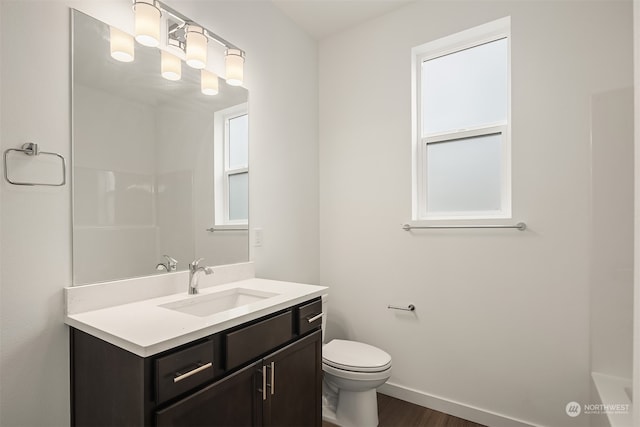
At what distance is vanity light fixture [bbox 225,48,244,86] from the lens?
5.81ft

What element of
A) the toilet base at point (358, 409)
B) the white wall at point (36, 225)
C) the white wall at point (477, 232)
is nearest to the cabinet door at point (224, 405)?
the white wall at point (36, 225)

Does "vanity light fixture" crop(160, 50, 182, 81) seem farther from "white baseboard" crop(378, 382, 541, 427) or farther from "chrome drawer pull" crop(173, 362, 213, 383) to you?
"white baseboard" crop(378, 382, 541, 427)

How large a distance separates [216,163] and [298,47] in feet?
4.04

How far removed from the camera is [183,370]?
966 mm

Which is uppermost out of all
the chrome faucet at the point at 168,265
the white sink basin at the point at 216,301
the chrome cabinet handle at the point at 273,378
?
the chrome faucet at the point at 168,265

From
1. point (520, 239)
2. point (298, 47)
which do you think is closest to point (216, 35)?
point (298, 47)

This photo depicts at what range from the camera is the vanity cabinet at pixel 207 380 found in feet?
2.99

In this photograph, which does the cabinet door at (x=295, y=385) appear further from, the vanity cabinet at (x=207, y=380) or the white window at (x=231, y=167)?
the white window at (x=231, y=167)

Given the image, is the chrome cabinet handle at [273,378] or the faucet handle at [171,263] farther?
the faucet handle at [171,263]

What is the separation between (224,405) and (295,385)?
41cm

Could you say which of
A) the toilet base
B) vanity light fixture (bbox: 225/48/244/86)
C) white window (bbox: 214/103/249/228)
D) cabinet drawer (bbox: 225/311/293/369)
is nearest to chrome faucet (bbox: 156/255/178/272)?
white window (bbox: 214/103/249/228)

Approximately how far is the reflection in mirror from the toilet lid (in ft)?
2.65

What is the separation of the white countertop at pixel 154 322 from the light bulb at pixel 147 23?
3.62ft
